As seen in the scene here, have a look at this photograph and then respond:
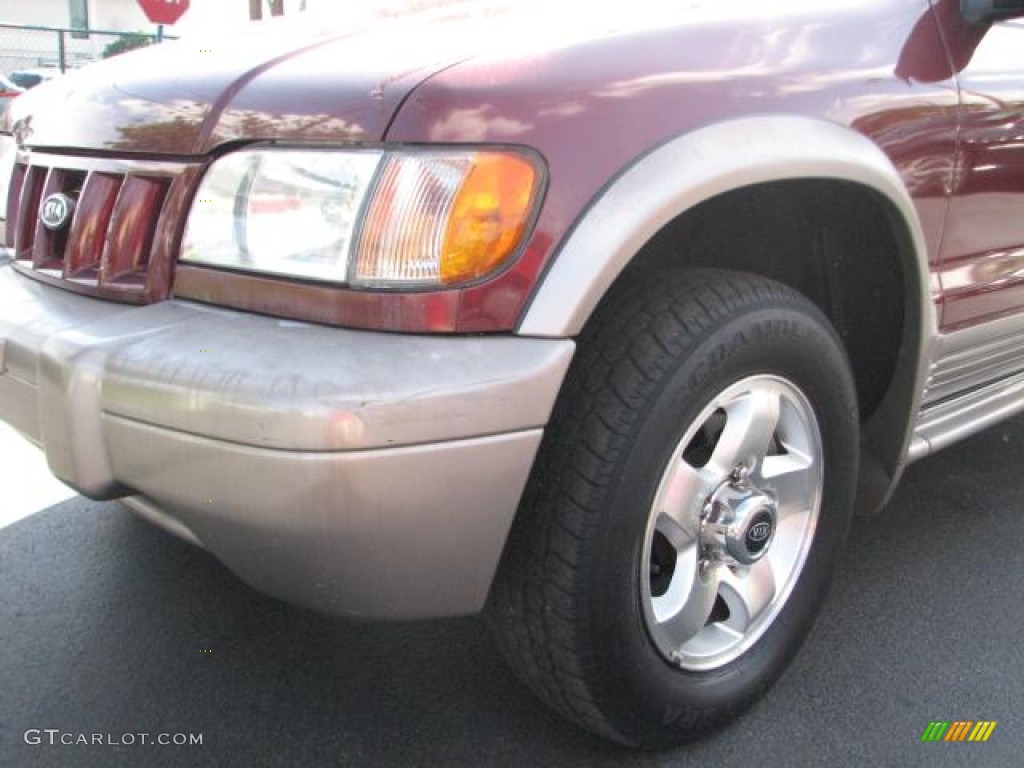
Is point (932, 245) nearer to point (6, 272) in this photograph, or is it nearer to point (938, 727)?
point (938, 727)

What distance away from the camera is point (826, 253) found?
2.24 metres

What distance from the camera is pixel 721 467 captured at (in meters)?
1.91

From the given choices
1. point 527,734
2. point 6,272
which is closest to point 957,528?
point 527,734

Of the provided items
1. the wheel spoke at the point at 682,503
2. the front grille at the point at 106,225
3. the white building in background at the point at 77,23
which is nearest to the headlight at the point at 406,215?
the front grille at the point at 106,225

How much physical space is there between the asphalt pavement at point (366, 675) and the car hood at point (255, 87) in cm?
114

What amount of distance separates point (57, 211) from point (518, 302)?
3.45ft

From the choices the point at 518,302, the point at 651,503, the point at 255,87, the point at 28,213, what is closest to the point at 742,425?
the point at 651,503

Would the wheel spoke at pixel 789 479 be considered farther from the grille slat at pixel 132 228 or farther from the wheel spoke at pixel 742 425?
the grille slat at pixel 132 228

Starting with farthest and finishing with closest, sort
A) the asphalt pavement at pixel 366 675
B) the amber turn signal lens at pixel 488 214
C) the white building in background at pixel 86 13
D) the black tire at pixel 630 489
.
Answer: the white building in background at pixel 86 13, the asphalt pavement at pixel 366 675, the black tire at pixel 630 489, the amber turn signal lens at pixel 488 214

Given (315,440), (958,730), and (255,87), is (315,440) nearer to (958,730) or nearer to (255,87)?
(255,87)

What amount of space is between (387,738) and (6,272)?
4.21ft

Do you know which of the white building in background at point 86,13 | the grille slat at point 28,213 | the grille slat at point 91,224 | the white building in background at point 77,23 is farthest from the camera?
the white building in background at point 86,13

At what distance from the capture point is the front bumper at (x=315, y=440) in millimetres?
1390

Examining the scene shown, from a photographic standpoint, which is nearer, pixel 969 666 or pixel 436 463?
pixel 436 463
